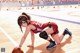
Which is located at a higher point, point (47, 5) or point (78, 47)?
point (78, 47)

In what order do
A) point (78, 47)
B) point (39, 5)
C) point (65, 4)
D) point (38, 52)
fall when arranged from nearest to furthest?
point (38, 52) < point (78, 47) < point (39, 5) < point (65, 4)

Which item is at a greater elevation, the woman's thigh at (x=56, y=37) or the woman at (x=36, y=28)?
the woman at (x=36, y=28)

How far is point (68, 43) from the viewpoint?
569 centimetres

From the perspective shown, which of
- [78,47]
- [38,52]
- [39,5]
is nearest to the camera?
[38,52]

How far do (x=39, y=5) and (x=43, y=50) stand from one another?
36.5m

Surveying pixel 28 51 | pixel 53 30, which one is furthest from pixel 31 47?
pixel 53 30

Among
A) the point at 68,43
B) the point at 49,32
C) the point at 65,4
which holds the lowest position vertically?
the point at 65,4

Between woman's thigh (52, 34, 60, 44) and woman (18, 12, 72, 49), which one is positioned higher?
woman (18, 12, 72, 49)

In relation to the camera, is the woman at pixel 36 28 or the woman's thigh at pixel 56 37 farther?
the woman's thigh at pixel 56 37

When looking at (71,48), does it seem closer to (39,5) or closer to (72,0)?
(39,5)

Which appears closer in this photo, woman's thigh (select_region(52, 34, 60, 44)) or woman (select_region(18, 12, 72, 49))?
woman (select_region(18, 12, 72, 49))

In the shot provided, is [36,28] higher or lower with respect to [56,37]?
higher

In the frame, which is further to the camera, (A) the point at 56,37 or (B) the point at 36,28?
(A) the point at 56,37

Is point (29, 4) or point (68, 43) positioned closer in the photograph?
point (68, 43)
